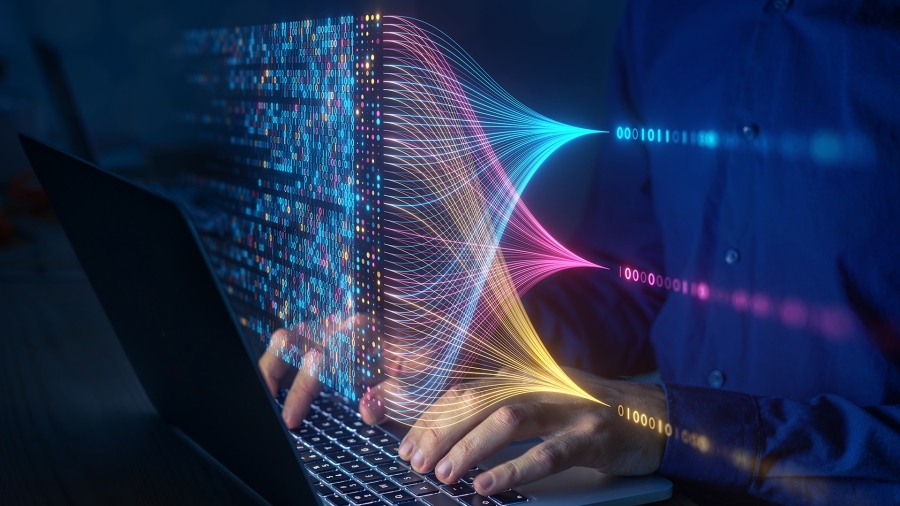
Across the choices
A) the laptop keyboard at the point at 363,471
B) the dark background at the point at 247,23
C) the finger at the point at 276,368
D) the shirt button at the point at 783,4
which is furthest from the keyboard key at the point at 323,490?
the shirt button at the point at 783,4

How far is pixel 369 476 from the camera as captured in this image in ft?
2.03

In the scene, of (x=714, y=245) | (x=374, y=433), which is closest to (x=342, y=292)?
(x=374, y=433)

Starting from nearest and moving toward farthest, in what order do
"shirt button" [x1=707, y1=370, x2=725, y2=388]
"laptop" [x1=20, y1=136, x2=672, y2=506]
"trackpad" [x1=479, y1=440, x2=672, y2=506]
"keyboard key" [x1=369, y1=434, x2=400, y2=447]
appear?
"laptop" [x1=20, y1=136, x2=672, y2=506] < "trackpad" [x1=479, y1=440, x2=672, y2=506] < "keyboard key" [x1=369, y1=434, x2=400, y2=447] < "shirt button" [x1=707, y1=370, x2=725, y2=388]

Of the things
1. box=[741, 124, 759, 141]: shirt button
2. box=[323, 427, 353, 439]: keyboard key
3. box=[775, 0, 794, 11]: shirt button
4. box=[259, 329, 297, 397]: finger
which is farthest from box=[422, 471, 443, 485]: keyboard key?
box=[775, 0, 794, 11]: shirt button

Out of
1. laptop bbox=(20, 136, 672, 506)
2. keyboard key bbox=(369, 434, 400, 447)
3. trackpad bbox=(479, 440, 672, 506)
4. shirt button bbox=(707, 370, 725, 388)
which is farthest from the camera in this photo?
shirt button bbox=(707, 370, 725, 388)

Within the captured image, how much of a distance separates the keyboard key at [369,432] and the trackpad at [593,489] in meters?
0.16

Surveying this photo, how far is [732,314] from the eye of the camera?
75cm

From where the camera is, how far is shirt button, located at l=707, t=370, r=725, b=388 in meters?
0.80

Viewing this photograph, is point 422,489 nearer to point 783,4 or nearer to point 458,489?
point 458,489

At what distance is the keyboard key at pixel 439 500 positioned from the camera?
0.57 m

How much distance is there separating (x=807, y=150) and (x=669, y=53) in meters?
0.23

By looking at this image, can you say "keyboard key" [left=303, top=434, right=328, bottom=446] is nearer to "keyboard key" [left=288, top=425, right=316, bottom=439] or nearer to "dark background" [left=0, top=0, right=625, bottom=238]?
"keyboard key" [left=288, top=425, right=316, bottom=439]

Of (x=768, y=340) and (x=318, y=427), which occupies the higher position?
(x=768, y=340)

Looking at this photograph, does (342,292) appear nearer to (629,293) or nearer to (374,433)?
(374,433)
